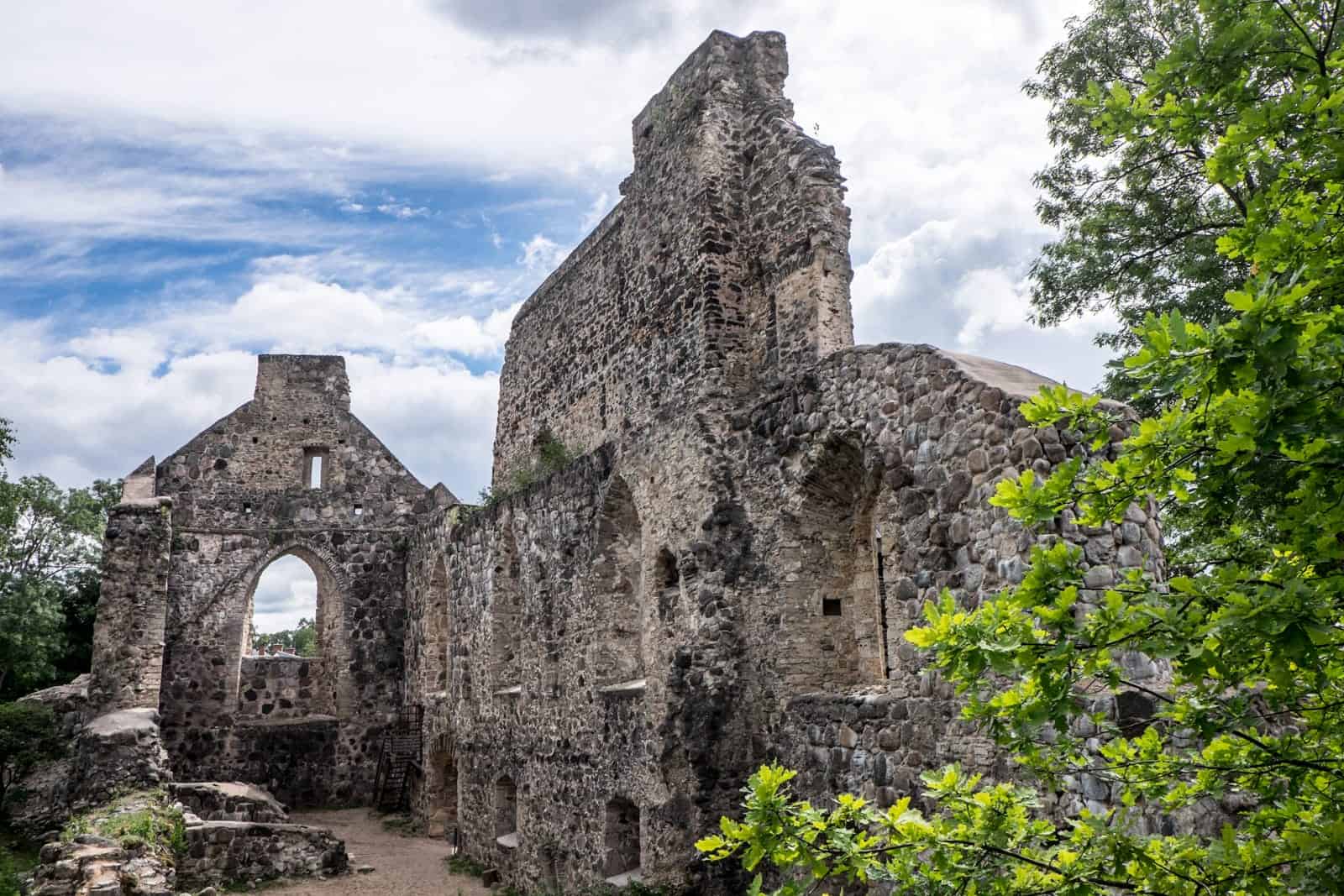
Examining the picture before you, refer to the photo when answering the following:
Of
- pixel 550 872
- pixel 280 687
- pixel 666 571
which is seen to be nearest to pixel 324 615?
pixel 280 687

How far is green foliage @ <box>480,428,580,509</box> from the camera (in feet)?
45.8

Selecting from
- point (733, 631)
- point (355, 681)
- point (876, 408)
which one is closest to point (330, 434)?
point (355, 681)

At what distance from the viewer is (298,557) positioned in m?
21.0

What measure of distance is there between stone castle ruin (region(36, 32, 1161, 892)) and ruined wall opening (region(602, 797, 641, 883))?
0.03m

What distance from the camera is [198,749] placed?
61.5 feet

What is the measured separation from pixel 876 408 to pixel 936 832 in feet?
16.3

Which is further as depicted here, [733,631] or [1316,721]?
[733,631]

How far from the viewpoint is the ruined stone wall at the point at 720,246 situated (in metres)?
9.77

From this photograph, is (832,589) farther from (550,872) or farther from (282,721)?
(282,721)

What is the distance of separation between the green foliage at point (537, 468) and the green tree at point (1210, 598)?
10313mm

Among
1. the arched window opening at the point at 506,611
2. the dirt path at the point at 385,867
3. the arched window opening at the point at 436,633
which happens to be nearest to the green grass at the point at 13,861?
the dirt path at the point at 385,867

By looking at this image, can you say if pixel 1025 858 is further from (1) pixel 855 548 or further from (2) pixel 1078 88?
(2) pixel 1078 88

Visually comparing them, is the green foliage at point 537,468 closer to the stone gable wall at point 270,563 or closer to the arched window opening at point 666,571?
the arched window opening at point 666,571

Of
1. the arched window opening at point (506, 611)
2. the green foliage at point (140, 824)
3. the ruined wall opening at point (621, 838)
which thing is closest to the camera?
the ruined wall opening at point (621, 838)
